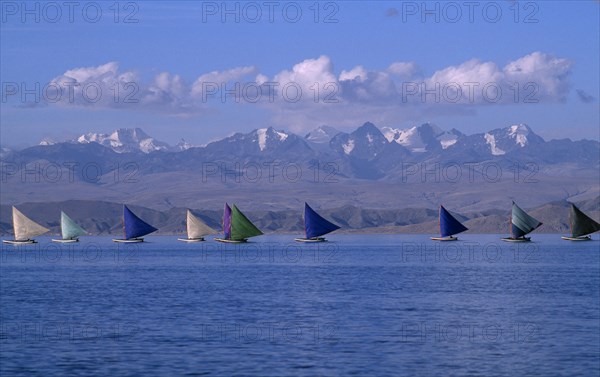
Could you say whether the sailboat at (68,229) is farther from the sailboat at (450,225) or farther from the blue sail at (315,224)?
the sailboat at (450,225)

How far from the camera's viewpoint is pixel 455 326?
56.6 m

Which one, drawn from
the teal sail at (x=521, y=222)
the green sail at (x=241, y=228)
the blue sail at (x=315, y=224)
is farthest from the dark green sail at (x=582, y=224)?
the green sail at (x=241, y=228)

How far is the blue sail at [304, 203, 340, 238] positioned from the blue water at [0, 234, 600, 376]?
228 ft

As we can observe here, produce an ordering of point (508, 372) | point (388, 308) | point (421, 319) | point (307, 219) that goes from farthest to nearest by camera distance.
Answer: point (307, 219) → point (388, 308) → point (421, 319) → point (508, 372)

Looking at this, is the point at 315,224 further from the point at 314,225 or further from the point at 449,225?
the point at 449,225

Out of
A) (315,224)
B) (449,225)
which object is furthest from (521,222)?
(315,224)

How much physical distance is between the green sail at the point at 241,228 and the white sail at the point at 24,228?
34988 millimetres

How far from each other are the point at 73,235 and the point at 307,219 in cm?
4338

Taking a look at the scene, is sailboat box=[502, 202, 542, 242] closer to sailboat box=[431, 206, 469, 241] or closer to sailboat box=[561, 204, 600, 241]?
sailboat box=[561, 204, 600, 241]

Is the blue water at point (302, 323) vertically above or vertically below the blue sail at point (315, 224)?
below

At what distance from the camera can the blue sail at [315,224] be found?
179 metres

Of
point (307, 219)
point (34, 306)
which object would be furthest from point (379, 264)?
point (34, 306)

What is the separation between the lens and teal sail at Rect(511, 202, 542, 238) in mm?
179625

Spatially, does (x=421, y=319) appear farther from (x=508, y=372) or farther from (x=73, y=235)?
(x=73, y=235)
